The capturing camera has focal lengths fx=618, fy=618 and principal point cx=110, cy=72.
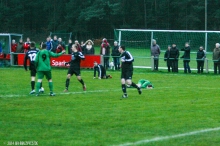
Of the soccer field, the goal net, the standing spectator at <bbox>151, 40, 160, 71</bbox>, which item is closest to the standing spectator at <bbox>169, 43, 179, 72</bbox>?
the standing spectator at <bbox>151, 40, 160, 71</bbox>

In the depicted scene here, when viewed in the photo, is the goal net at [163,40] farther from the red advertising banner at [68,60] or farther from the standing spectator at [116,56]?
the red advertising banner at [68,60]

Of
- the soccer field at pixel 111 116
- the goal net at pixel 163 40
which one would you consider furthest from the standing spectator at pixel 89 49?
the soccer field at pixel 111 116

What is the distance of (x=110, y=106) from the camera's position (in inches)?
696

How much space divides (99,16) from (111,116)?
4985 centimetres

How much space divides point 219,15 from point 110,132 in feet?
163

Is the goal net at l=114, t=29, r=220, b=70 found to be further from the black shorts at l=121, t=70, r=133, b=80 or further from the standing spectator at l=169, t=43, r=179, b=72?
the black shorts at l=121, t=70, r=133, b=80

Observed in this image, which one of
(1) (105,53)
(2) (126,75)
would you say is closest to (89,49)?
(1) (105,53)

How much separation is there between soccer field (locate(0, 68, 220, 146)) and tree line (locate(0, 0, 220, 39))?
117 feet

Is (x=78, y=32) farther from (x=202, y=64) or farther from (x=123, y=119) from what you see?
(x=123, y=119)

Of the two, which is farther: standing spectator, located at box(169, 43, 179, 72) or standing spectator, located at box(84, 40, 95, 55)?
standing spectator, located at box(84, 40, 95, 55)

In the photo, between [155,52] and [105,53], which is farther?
[105,53]

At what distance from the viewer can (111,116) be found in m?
15.3

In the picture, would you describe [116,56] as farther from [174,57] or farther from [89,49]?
[174,57]

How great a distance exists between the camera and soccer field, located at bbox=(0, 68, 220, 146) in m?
11.9
